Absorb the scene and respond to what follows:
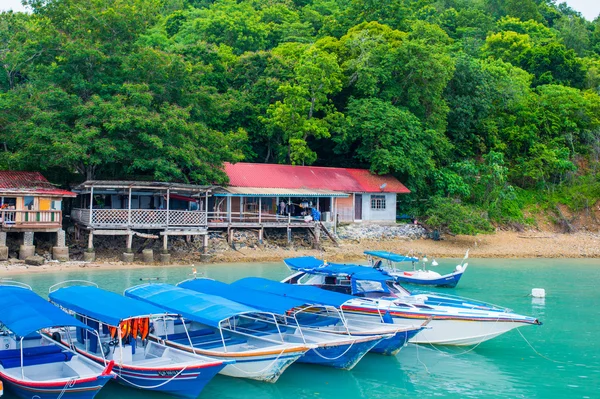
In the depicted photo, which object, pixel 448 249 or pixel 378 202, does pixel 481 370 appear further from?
pixel 378 202

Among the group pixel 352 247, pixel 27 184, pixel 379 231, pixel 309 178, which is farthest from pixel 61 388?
pixel 379 231

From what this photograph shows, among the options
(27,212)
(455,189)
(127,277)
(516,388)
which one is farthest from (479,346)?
(455,189)

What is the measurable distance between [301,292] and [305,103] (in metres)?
26.6

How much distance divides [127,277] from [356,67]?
995 inches

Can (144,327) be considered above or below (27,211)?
below

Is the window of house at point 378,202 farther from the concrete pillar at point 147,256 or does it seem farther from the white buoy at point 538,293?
the white buoy at point 538,293

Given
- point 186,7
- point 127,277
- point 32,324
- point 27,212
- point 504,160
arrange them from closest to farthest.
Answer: point 32,324, point 127,277, point 27,212, point 504,160, point 186,7

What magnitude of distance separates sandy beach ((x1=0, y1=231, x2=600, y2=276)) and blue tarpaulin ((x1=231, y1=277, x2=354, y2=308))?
Answer: 13414 millimetres

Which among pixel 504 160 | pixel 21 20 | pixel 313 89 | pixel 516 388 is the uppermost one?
pixel 21 20

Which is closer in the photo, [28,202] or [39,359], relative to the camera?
[39,359]

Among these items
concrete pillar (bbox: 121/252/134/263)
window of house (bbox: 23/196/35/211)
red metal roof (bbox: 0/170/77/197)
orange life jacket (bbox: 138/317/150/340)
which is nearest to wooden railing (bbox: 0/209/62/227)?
window of house (bbox: 23/196/35/211)

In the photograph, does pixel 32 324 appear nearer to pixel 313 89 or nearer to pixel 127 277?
pixel 127 277

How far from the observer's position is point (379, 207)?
4328 centimetres

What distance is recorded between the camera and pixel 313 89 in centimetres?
4297
